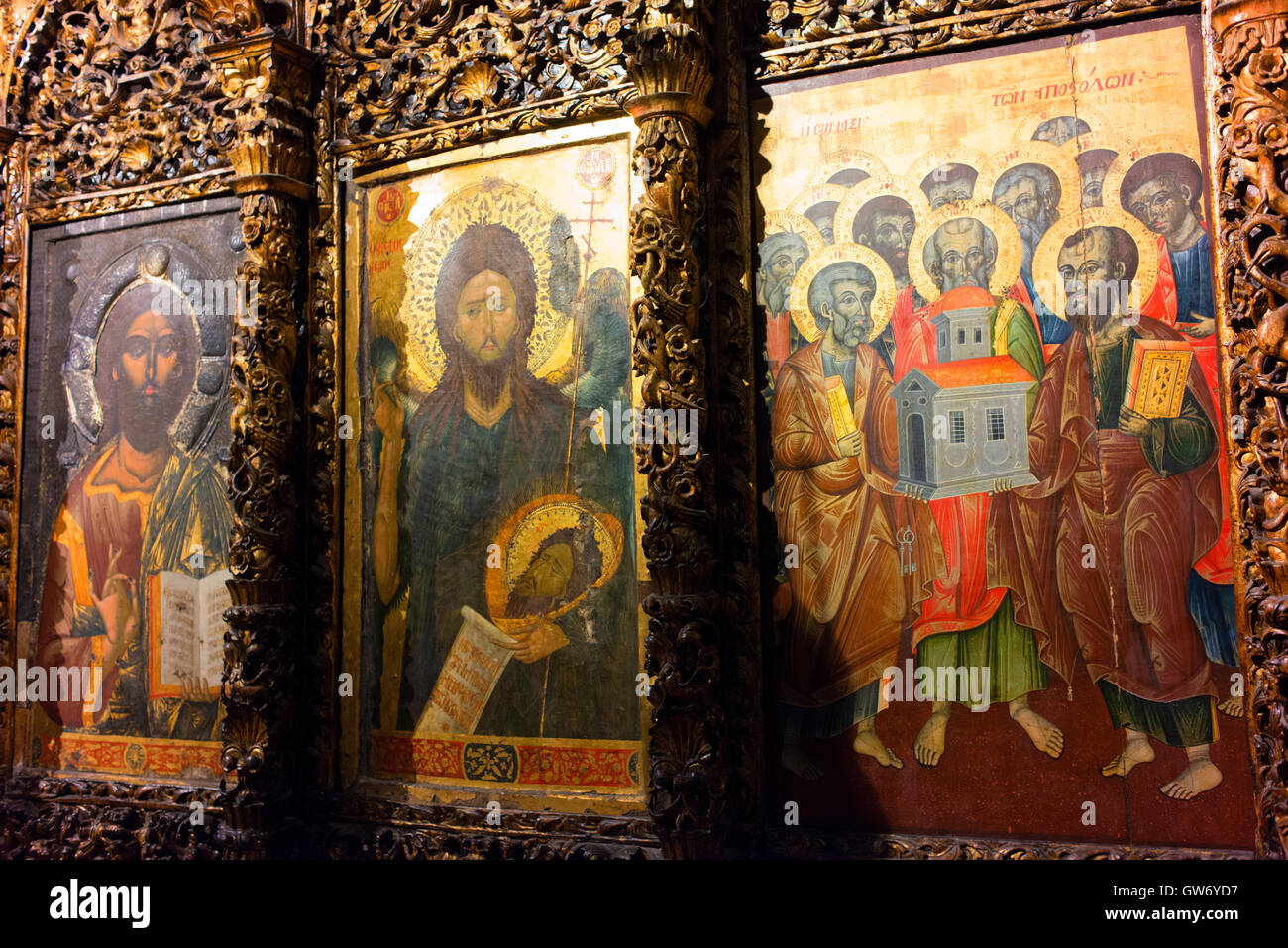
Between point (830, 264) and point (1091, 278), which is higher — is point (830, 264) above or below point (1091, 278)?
above

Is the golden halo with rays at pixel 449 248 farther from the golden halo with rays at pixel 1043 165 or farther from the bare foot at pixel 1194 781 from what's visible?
the bare foot at pixel 1194 781

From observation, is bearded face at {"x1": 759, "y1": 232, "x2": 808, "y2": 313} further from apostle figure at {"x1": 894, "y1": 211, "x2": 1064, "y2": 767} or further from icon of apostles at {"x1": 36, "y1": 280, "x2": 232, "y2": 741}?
icon of apostles at {"x1": 36, "y1": 280, "x2": 232, "y2": 741}

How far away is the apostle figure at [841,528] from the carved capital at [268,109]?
2.55 metres

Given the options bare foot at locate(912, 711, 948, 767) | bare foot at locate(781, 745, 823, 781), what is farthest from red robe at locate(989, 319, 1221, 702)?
bare foot at locate(781, 745, 823, 781)

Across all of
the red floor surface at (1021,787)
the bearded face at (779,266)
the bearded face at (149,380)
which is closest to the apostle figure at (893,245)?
the bearded face at (779,266)

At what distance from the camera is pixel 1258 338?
3.28m

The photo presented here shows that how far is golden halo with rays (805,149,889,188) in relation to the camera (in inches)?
154

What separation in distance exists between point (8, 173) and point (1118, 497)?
229 inches

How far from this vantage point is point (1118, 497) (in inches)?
139

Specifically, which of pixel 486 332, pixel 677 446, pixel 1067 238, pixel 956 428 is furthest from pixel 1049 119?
pixel 486 332

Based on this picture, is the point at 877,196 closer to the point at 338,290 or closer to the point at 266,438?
the point at 338,290

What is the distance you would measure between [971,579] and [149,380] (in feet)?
13.3

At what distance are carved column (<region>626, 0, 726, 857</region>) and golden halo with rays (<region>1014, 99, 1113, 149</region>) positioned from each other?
3.89 ft

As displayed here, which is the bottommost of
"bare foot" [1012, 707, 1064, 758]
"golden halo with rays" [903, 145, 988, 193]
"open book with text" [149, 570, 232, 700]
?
"bare foot" [1012, 707, 1064, 758]
